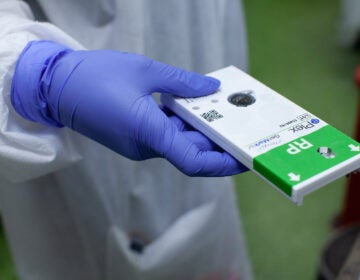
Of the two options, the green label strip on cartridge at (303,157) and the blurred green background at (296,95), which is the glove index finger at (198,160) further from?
the blurred green background at (296,95)

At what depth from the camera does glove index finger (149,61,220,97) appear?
0.62 metres

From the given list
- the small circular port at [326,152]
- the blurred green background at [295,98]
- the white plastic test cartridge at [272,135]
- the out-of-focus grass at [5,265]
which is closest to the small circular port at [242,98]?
the white plastic test cartridge at [272,135]

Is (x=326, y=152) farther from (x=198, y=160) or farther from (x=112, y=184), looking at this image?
(x=112, y=184)

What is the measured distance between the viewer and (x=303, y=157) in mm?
529

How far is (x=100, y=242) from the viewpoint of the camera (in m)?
0.92

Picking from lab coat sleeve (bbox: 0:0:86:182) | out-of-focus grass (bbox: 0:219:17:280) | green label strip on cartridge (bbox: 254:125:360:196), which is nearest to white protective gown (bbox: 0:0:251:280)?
lab coat sleeve (bbox: 0:0:86:182)

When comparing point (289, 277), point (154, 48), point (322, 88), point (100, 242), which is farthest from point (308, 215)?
point (154, 48)

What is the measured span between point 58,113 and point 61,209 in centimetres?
28

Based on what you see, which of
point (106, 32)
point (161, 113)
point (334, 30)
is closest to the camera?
point (161, 113)

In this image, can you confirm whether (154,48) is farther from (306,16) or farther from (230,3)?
(306,16)

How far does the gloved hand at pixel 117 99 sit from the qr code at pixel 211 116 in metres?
0.03

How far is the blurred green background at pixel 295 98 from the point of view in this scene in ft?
4.29

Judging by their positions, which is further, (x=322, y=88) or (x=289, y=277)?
(x=322, y=88)

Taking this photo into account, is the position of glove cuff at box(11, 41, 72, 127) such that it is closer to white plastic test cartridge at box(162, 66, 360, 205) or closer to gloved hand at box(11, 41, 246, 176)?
gloved hand at box(11, 41, 246, 176)
